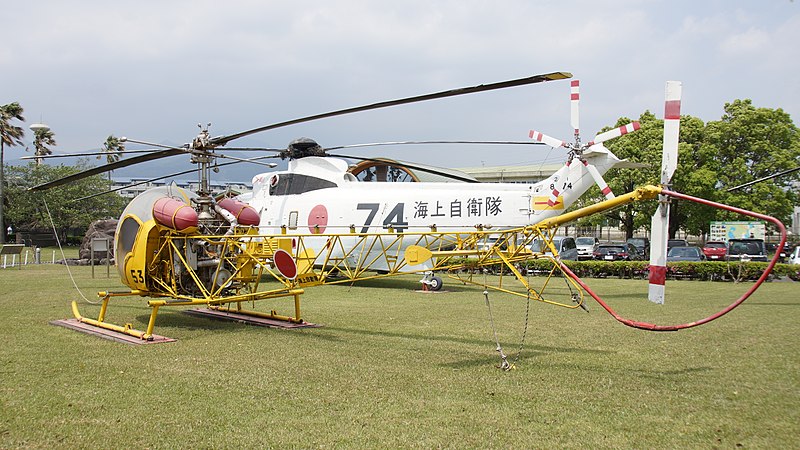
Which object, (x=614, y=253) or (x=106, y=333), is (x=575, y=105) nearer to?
(x=106, y=333)

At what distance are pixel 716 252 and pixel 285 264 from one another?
2984 centimetres

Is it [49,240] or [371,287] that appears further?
[49,240]

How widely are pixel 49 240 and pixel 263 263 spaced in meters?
50.5

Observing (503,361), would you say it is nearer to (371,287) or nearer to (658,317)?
(658,317)

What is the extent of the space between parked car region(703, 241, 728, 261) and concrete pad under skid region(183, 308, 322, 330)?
Result: 91.0 feet

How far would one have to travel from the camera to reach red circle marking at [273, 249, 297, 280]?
1007 cm

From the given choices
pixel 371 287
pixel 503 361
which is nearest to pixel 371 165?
pixel 371 287

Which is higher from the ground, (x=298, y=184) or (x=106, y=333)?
(x=298, y=184)

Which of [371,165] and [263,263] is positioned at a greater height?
[371,165]

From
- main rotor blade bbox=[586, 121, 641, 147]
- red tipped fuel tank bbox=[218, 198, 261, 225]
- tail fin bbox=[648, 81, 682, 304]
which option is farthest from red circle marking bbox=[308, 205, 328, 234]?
tail fin bbox=[648, 81, 682, 304]

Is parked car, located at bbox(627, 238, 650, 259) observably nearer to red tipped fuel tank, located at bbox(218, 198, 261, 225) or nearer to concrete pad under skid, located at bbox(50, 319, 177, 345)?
red tipped fuel tank, located at bbox(218, 198, 261, 225)

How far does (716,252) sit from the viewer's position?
3306cm

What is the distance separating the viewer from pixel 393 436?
18.3 ft

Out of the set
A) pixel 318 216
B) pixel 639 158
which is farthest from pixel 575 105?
pixel 639 158
